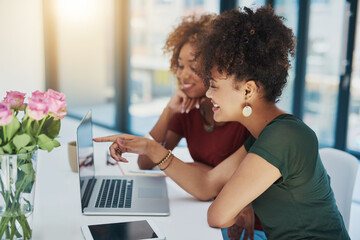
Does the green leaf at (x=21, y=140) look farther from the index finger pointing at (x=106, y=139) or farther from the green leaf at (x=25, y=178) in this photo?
the index finger pointing at (x=106, y=139)

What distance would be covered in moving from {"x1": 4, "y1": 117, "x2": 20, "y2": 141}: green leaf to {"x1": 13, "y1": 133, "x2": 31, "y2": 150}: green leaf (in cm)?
2

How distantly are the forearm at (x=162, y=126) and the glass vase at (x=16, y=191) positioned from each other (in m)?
0.93

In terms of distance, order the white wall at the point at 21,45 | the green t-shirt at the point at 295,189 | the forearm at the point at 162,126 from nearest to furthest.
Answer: the green t-shirt at the point at 295,189, the forearm at the point at 162,126, the white wall at the point at 21,45

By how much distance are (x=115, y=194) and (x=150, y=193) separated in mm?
118

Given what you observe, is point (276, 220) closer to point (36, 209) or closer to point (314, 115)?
point (36, 209)

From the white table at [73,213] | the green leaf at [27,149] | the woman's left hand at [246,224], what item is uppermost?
the green leaf at [27,149]

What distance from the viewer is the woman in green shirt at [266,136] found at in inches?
42.8

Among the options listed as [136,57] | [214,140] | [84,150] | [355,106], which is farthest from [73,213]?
[136,57]

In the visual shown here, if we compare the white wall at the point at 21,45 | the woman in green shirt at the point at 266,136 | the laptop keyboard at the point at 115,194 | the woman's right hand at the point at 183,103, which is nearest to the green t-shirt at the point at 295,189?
the woman in green shirt at the point at 266,136

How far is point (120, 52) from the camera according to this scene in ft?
14.9

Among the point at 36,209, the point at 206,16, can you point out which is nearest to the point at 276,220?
the point at 36,209

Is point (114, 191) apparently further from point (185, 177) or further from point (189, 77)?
point (189, 77)

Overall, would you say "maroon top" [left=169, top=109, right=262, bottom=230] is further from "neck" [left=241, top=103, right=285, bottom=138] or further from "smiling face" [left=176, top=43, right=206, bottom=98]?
"neck" [left=241, top=103, right=285, bottom=138]

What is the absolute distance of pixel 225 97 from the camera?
1237mm
